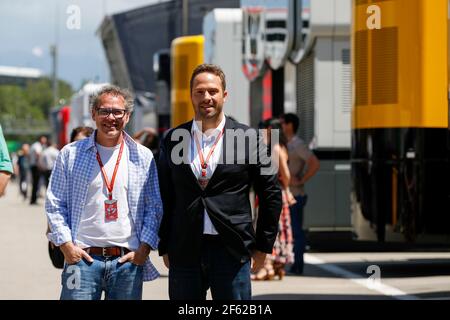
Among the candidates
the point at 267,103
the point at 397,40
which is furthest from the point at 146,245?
the point at 267,103

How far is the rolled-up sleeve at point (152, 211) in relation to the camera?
236 inches

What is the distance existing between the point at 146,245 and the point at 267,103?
44.8 feet

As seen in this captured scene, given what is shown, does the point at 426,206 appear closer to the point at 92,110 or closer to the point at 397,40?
the point at 397,40

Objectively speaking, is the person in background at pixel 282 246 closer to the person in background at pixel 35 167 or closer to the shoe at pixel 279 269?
the shoe at pixel 279 269

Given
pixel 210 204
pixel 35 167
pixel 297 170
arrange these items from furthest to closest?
pixel 35 167 < pixel 297 170 < pixel 210 204

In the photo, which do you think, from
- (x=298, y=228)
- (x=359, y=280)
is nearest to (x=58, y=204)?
(x=359, y=280)

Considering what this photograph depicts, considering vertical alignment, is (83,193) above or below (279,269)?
above

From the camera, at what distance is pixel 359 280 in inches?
510

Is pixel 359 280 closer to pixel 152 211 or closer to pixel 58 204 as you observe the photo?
pixel 152 211

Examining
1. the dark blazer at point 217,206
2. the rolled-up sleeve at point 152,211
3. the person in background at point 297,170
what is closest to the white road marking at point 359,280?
the person in background at point 297,170

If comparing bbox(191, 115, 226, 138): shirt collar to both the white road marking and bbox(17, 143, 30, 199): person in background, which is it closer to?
the white road marking

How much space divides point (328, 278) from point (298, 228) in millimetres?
657

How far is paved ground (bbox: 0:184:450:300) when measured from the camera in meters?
11.5

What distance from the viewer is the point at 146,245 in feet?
19.6
